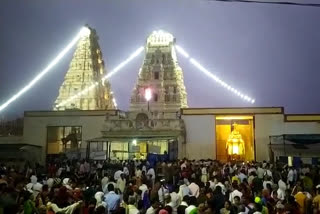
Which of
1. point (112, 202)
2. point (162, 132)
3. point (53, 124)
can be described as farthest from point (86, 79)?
point (112, 202)

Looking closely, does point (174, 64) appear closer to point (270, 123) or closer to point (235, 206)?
point (270, 123)

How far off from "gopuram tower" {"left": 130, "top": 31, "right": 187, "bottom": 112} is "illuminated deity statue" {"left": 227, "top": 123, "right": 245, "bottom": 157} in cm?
1642

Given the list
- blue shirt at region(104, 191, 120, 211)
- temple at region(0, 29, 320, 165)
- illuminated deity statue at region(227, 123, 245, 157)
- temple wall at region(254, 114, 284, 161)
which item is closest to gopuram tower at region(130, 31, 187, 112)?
temple at region(0, 29, 320, 165)

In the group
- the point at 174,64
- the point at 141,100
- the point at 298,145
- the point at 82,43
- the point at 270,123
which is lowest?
the point at 298,145

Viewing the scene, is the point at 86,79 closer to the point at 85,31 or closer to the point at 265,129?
the point at 85,31

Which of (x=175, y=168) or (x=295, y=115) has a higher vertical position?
(x=295, y=115)

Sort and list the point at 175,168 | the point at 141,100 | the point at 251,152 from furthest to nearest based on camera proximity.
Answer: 1. the point at 141,100
2. the point at 251,152
3. the point at 175,168

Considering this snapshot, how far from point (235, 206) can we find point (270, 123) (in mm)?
23750

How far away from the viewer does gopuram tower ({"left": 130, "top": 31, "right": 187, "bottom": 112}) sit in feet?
170

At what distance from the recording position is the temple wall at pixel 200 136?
32.0 metres

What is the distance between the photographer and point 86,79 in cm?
5525

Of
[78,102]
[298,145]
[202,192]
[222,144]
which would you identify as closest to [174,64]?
[78,102]

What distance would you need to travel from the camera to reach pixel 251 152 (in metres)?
35.7

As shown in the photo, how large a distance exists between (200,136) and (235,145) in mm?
4455
